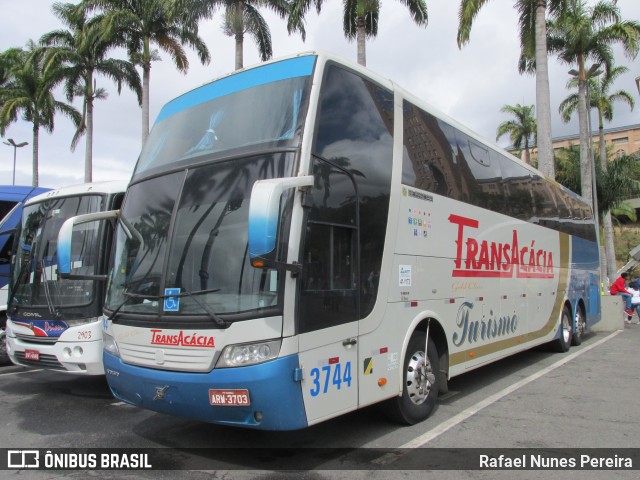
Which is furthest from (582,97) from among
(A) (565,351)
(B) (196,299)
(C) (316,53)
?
(B) (196,299)

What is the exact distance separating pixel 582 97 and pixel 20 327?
26.0m

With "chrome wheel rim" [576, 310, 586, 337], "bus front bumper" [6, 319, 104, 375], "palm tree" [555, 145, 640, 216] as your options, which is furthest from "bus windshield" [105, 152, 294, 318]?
"palm tree" [555, 145, 640, 216]

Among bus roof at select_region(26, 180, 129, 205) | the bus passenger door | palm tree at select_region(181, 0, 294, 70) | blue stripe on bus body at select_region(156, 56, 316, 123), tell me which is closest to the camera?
the bus passenger door

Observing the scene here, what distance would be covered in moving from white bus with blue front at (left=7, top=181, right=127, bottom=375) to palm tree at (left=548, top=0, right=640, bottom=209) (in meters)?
20.8

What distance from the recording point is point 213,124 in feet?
16.6

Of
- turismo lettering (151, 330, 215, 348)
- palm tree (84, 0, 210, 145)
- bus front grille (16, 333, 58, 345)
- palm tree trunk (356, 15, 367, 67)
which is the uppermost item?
palm tree (84, 0, 210, 145)

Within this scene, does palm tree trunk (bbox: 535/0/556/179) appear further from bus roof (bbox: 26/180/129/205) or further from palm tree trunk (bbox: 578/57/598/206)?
bus roof (bbox: 26/180/129/205)

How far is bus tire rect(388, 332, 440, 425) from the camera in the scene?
5.60 metres

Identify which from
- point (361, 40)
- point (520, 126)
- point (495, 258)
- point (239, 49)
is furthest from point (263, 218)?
point (520, 126)

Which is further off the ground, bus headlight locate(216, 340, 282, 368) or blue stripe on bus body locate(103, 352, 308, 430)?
bus headlight locate(216, 340, 282, 368)

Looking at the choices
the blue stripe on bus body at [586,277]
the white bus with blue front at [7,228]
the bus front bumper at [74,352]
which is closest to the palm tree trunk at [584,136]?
the blue stripe on bus body at [586,277]

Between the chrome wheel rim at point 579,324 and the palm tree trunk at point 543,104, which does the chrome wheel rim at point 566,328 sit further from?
the palm tree trunk at point 543,104

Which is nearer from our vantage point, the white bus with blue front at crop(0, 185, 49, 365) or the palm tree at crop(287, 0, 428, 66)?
the white bus with blue front at crop(0, 185, 49, 365)

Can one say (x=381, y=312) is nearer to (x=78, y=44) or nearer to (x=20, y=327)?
(x=20, y=327)
